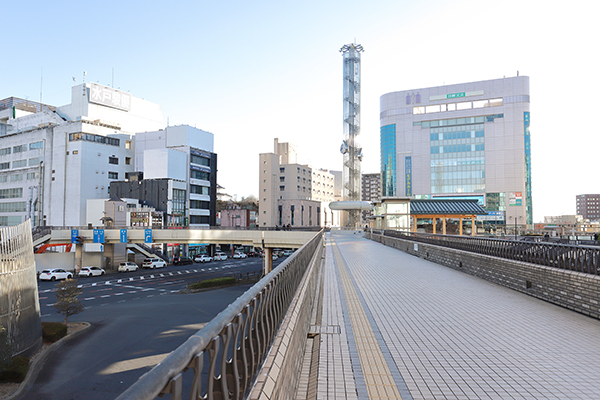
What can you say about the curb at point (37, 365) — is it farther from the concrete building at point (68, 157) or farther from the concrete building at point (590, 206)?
the concrete building at point (590, 206)

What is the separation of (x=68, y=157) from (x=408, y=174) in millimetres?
74064

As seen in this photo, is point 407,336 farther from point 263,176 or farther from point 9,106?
point 9,106

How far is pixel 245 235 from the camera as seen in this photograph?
40.8 meters

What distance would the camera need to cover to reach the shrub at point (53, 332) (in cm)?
1883

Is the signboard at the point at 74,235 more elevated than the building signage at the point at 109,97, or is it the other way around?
the building signage at the point at 109,97

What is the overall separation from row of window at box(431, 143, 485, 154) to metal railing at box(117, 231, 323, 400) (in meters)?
92.4

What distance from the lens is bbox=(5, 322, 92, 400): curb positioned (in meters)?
13.4

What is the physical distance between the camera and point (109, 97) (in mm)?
76375

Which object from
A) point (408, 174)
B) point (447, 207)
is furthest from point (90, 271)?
point (408, 174)

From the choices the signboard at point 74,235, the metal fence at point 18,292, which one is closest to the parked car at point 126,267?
the signboard at point 74,235

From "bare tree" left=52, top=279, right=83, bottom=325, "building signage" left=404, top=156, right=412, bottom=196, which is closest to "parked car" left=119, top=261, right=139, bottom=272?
"bare tree" left=52, top=279, right=83, bottom=325

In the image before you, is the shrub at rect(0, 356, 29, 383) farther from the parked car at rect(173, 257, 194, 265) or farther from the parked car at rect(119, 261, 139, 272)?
the parked car at rect(173, 257, 194, 265)

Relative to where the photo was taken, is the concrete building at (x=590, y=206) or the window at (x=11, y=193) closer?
the window at (x=11, y=193)

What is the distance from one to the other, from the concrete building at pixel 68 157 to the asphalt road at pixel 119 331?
105ft
